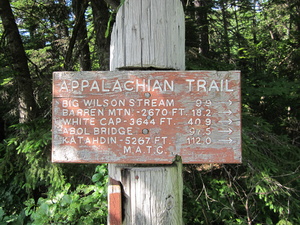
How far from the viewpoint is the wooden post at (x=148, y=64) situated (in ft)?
4.63

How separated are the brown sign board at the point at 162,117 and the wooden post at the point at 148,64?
111 mm

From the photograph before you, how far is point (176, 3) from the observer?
4.91 feet

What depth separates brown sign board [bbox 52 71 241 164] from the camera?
135 cm

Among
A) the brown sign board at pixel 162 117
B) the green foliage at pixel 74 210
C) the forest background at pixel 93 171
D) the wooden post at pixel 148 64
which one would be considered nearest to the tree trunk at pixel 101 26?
the forest background at pixel 93 171

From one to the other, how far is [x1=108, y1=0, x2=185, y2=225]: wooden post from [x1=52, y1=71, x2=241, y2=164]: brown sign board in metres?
0.11

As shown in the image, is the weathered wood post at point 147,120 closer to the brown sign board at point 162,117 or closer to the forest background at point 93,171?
the brown sign board at point 162,117

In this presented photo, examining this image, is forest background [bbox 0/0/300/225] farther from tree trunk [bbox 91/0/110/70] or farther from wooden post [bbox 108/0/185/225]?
wooden post [bbox 108/0/185/225]

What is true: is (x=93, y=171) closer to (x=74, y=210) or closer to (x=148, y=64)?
(x=74, y=210)

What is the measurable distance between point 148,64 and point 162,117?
0.35 metres

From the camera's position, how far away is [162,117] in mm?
1358

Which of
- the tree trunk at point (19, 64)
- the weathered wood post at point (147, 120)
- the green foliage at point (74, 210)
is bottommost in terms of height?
the green foliage at point (74, 210)

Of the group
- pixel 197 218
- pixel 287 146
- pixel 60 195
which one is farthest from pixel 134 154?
pixel 287 146

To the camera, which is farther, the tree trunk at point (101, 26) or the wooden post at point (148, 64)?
the tree trunk at point (101, 26)

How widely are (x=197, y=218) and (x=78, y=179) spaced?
2.01m
